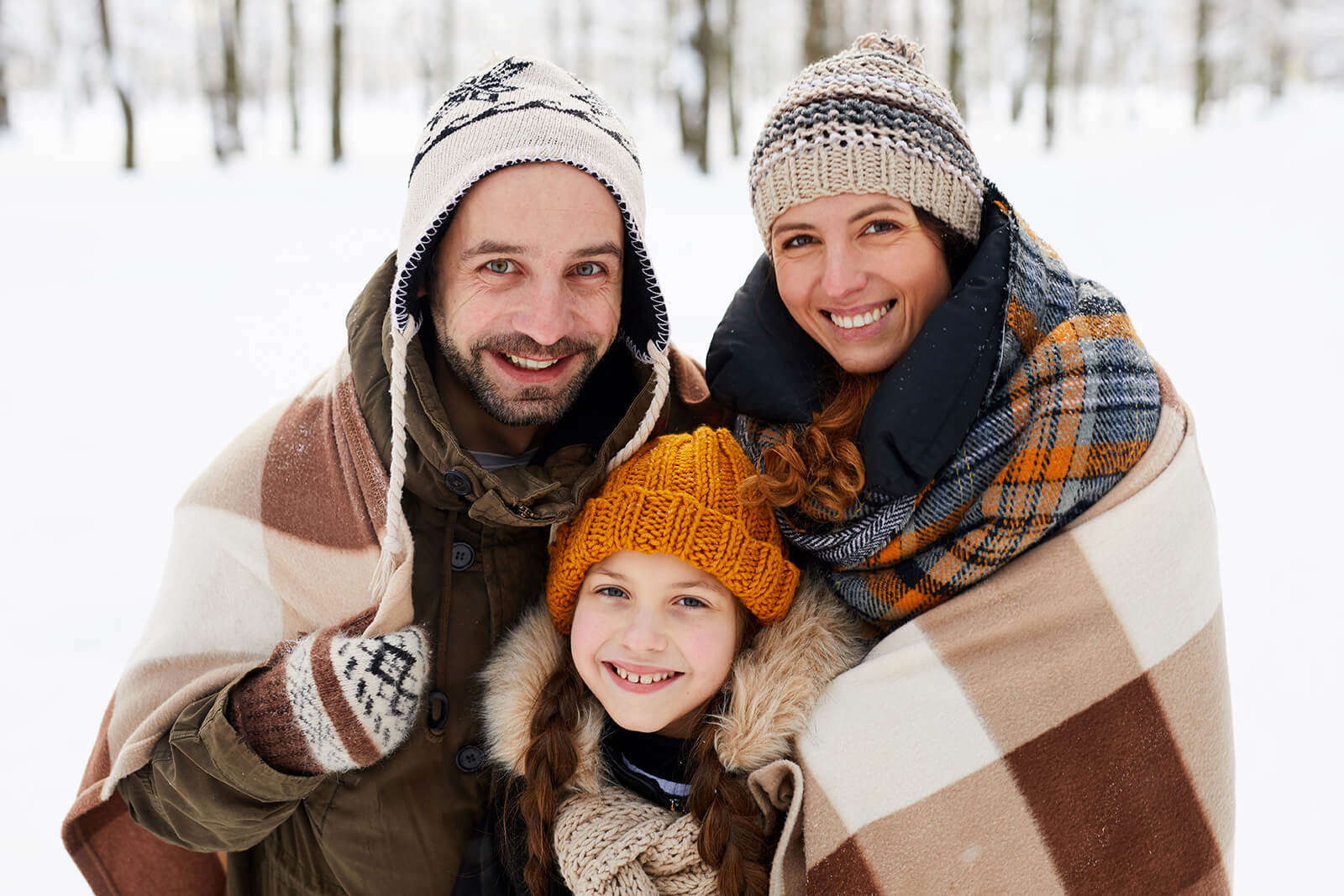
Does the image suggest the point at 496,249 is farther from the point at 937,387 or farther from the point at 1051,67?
the point at 1051,67

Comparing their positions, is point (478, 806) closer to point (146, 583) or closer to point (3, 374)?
point (146, 583)

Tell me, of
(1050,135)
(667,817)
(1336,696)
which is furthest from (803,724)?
(1050,135)

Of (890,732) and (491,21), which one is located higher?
(491,21)

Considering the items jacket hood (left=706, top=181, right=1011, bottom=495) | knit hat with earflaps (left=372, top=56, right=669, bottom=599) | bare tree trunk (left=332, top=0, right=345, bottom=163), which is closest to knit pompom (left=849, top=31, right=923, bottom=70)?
jacket hood (left=706, top=181, right=1011, bottom=495)

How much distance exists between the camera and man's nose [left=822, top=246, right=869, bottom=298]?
212 centimetres

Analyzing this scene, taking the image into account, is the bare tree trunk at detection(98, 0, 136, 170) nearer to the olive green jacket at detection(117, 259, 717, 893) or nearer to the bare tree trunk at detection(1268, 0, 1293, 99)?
the olive green jacket at detection(117, 259, 717, 893)

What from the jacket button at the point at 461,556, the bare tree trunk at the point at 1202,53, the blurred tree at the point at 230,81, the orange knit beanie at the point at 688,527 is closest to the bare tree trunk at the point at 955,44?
the bare tree trunk at the point at 1202,53

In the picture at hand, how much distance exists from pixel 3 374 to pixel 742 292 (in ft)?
19.9

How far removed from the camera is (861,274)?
213 centimetres

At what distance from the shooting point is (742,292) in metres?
2.45

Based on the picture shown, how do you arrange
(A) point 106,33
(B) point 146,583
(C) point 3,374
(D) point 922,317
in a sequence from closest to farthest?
1. (D) point 922,317
2. (B) point 146,583
3. (C) point 3,374
4. (A) point 106,33

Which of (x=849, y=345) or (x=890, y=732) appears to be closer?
(x=890, y=732)

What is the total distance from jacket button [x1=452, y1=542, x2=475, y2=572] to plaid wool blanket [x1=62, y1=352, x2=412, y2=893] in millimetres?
180

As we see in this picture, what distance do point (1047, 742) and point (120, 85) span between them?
15742 millimetres
